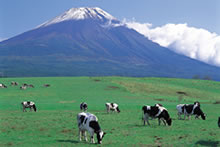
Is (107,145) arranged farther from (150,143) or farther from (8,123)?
(8,123)

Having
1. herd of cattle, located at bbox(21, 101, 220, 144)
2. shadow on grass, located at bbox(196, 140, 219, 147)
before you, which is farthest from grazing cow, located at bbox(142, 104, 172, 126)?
shadow on grass, located at bbox(196, 140, 219, 147)

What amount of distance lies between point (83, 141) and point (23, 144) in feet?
11.8

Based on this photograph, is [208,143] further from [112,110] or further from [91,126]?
[112,110]

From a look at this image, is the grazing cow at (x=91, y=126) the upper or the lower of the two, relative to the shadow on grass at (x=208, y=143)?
upper

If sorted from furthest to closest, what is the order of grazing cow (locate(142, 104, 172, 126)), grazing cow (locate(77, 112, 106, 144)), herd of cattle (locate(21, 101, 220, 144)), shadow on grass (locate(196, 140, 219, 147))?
grazing cow (locate(142, 104, 172, 126))
herd of cattle (locate(21, 101, 220, 144))
grazing cow (locate(77, 112, 106, 144))
shadow on grass (locate(196, 140, 219, 147))

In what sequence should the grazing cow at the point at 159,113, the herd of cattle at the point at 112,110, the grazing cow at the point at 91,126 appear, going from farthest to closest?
1. the grazing cow at the point at 159,113
2. the herd of cattle at the point at 112,110
3. the grazing cow at the point at 91,126

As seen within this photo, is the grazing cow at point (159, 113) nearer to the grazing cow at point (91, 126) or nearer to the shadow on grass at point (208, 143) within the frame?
the shadow on grass at point (208, 143)

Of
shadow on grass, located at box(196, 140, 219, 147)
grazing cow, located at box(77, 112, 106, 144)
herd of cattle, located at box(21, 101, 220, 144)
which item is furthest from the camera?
herd of cattle, located at box(21, 101, 220, 144)

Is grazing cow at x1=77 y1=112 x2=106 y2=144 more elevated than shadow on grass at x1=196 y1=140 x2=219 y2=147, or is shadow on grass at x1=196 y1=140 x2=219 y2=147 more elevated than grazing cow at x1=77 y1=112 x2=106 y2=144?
grazing cow at x1=77 y1=112 x2=106 y2=144

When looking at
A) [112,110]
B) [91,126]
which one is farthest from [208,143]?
[112,110]

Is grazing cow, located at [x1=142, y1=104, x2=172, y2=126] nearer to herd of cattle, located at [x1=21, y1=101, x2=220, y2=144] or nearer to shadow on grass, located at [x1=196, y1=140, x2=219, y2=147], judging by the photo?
herd of cattle, located at [x1=21, y1=101, x2=220, y2=144]

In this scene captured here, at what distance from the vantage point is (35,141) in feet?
57.6

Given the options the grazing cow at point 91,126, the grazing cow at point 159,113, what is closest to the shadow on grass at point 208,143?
the grazing cow at point 91,126

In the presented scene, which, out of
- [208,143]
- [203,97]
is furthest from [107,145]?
[203,97]
